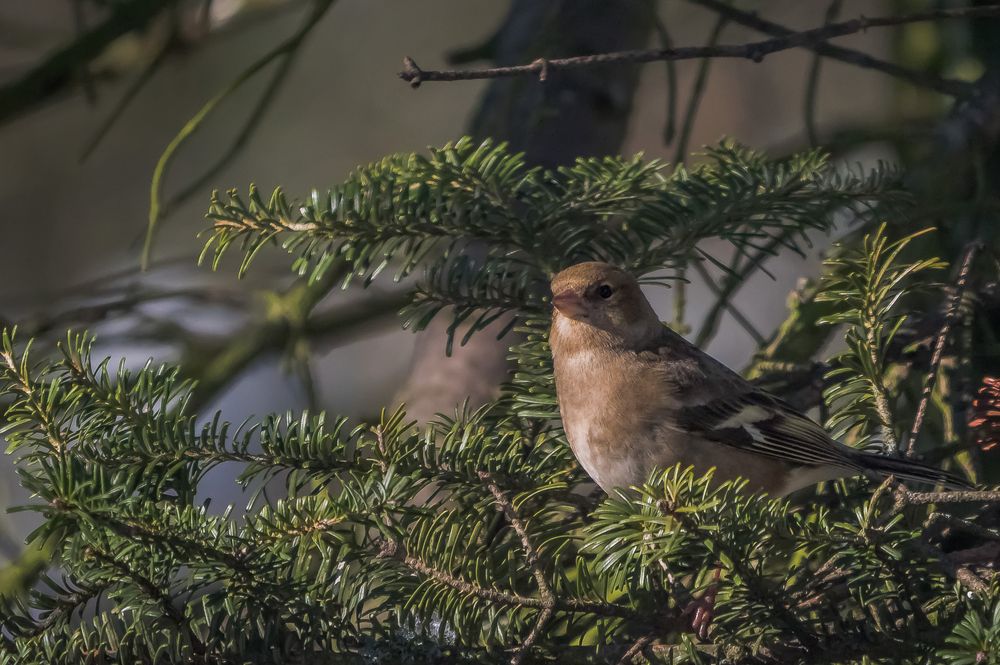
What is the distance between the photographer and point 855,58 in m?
2.33

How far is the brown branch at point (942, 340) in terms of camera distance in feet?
5.78

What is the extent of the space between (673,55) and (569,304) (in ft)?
2.04

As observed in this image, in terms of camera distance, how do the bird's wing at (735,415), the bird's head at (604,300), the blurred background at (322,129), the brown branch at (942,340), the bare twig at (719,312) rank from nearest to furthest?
the brown branch at (942,340), the bird's head at (604,300), the bird's wing at (735,415), the bare twig at (719,312), the blurred background at (322,129)

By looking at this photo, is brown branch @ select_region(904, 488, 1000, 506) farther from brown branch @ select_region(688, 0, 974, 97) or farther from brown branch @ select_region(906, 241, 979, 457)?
brown branch @ select_region(688, 0, 974, 97)

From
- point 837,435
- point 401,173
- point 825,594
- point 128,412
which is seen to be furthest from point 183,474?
point 837,435

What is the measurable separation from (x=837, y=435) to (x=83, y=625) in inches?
53.5

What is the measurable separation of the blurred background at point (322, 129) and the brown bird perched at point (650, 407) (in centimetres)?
55

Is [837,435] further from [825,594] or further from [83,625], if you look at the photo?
[83,625]

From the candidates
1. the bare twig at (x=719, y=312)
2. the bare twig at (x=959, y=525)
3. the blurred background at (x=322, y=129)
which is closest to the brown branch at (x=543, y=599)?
the bare twig at (x=959, y=525)

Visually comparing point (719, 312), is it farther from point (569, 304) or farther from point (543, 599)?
point (543, 599)

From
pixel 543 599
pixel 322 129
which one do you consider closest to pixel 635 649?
pixel 543 599

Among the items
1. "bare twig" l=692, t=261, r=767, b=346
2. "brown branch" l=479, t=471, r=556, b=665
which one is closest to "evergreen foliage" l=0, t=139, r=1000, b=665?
"brown branch" l=479, t=471, r=556, b=665

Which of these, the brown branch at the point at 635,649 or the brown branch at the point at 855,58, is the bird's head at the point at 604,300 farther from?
the brown branch at the point at 635,649

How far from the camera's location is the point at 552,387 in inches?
86.5
